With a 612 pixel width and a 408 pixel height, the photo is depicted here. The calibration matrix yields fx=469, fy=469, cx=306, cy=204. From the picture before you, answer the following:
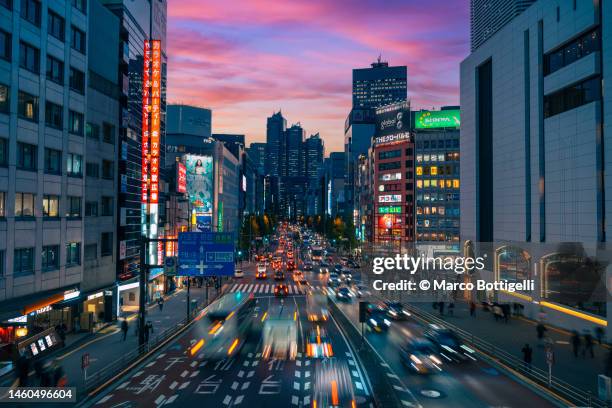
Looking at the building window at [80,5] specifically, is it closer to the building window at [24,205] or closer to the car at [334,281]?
the building window at [24,205]

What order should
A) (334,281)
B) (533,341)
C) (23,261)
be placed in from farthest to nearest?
(334,281), (533,341), (23,261)

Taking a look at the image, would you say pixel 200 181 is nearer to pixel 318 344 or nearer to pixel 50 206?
pixel 50 206

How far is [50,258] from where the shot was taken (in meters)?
33.1

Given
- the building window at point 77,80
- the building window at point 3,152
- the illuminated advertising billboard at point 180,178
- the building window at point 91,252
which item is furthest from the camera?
the illuminated advertising billboard at point 180,178

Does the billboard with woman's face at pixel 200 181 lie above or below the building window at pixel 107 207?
above

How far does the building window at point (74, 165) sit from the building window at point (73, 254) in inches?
212

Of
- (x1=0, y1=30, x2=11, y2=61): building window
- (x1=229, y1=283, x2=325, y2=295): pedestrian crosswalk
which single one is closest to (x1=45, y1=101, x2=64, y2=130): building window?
(x1=0, y1=30, x2=11, y2=61): building window

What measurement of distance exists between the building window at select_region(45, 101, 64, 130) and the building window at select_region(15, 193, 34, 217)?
5.51 m

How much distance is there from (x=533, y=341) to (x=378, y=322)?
12764 mm

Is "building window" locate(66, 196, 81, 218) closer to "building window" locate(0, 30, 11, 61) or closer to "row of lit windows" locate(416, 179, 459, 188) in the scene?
"building window" locate(0, 30, 11, 61)

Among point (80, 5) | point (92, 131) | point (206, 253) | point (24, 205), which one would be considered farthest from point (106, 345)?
point (80, 5)

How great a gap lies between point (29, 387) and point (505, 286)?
146 ft

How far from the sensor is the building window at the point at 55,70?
3309 cm

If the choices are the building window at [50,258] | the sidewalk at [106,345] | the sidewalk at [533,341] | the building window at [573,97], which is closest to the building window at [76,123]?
the building window at [50,258]
